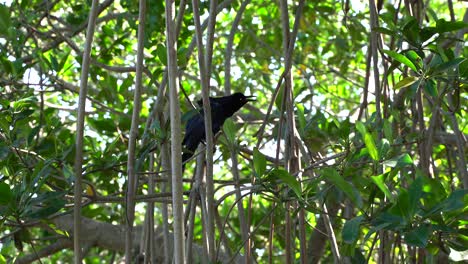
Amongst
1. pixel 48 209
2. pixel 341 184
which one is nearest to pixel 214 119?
pixel 48 209

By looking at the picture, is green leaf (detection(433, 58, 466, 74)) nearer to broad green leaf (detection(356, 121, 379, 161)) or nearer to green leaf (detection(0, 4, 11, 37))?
broad green leaf (detection(356, 121, 379, 161))

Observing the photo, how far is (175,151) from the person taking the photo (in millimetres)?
1747

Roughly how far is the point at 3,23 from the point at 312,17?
2.01 meters

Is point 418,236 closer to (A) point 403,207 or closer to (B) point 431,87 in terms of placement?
(A) point 403,207

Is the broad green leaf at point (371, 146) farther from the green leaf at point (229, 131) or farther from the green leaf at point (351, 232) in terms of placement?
the green leaf at point (229, 131)

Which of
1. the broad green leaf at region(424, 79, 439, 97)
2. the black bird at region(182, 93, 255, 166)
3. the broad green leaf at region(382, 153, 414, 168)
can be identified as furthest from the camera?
the black bird at region(182, 93, 255, 166)

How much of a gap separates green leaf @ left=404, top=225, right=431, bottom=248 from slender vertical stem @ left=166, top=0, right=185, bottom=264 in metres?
0.52

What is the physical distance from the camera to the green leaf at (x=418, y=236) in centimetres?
169

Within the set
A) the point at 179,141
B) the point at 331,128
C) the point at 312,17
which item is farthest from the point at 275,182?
the point at 312,17

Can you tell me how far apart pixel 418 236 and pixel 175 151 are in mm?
587

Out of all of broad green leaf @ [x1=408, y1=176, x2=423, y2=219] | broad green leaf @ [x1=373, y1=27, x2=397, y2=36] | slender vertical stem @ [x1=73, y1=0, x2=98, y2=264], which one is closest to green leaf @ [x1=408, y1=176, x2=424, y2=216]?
broad green leaf @ [x1=408, y1=176, x2=423, y2=219]

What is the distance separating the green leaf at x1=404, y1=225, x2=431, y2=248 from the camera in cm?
169

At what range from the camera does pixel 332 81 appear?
5.54 meters

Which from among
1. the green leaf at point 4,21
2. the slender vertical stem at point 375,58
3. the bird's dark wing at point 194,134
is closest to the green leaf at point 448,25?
the slender vertical stem at point 375,58
